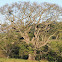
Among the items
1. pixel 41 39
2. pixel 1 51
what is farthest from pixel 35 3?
pixel 1 51

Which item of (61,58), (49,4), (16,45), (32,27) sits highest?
(49,4)

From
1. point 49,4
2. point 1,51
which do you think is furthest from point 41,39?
point 1,51

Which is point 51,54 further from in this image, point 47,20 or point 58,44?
point 47,20

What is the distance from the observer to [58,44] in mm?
30469

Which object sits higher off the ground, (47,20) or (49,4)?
A: (49,4)

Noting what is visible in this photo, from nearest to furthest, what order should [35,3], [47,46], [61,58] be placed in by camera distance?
[35,3] → [61,58] → [47,46]

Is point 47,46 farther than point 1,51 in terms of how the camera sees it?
No

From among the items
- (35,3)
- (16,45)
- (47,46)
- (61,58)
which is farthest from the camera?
(16,45)

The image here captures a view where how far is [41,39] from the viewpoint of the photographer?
113 ft

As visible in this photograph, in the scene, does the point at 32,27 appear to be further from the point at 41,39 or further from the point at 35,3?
the point at 35,3

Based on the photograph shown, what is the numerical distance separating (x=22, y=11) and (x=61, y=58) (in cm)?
1387

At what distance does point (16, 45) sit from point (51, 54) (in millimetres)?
9808

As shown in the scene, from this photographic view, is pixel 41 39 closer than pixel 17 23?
No

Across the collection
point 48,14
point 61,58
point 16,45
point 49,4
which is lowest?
point 61,58
